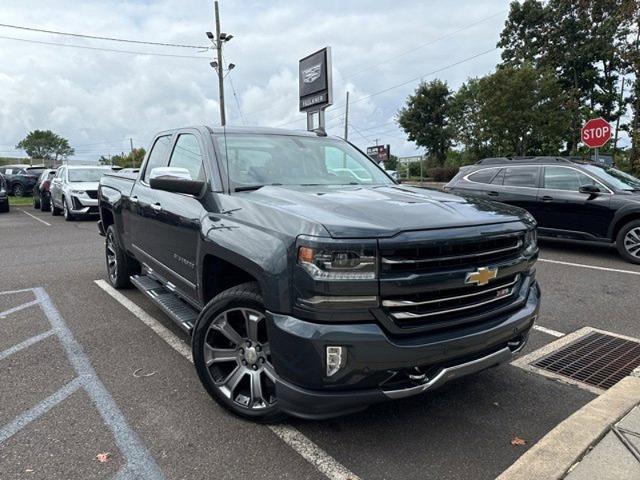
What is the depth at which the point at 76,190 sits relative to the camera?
14.8 metres

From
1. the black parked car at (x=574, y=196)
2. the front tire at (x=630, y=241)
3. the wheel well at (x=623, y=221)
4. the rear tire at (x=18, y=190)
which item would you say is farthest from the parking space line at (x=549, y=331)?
the rear tire at (x=18, y=190)

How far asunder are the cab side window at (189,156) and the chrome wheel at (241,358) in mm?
1211

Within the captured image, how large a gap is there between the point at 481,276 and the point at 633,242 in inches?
263

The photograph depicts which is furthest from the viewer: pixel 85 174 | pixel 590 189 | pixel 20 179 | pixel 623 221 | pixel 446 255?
pixel 20 179

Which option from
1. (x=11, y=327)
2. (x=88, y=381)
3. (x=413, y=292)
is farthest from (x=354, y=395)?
(x=11, y=327)

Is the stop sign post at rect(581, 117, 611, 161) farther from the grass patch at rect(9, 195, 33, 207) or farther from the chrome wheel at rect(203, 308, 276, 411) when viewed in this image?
the grass patch at rect(9, 195, 33, 207)

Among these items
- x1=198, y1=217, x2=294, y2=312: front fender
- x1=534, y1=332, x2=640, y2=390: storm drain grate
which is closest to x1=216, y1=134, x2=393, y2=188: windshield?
x1=198, y1=217, x2=294, y2=312: front fender

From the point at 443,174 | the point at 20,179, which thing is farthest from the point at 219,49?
the point at 443,174

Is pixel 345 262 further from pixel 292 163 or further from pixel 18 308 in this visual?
pixel 18 308

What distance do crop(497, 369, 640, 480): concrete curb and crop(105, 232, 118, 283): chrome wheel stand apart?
505 centimetres

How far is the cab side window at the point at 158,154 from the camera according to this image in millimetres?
4811

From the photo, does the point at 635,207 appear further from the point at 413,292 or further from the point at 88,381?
the point at 88,381

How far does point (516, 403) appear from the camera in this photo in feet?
11.0

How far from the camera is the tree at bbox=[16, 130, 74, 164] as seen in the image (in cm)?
9188
